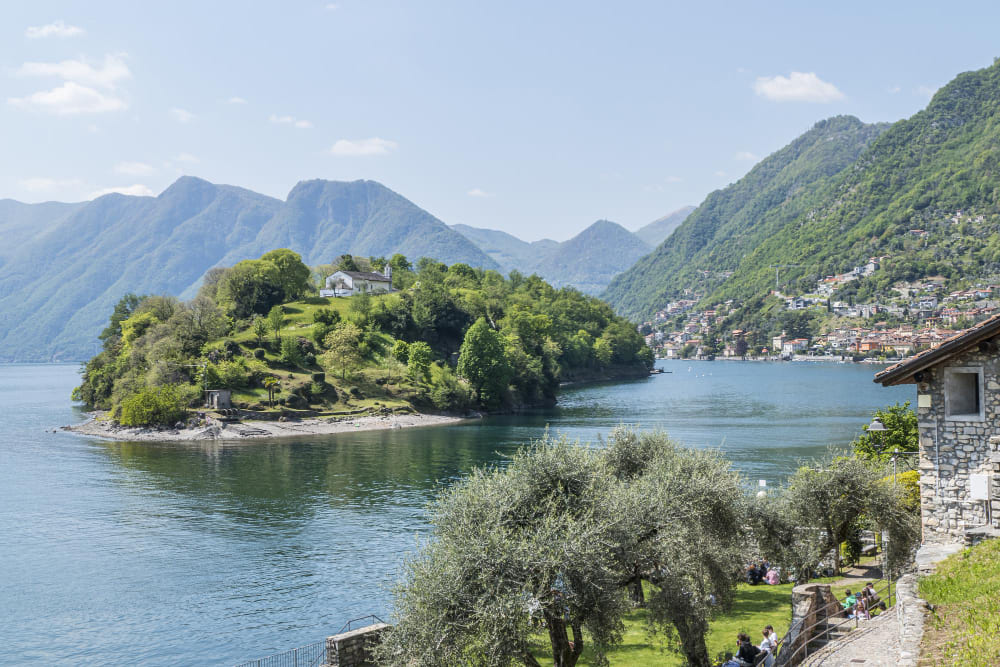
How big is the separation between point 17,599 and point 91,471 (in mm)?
36333

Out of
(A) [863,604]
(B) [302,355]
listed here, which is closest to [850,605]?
(A) [863,604]

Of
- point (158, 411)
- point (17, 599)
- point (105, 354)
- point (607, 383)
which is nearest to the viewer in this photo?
point (17, 599)

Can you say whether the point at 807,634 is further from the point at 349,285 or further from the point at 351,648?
the point at 349,285

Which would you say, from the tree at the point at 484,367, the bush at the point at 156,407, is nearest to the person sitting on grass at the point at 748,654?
the bush at the point at 156,407

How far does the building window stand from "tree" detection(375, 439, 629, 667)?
29.7 ft

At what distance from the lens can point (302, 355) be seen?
383ft

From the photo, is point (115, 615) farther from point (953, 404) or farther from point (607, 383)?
point (607, 383)

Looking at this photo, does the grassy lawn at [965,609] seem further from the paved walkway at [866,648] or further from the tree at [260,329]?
the tree at [260,329]

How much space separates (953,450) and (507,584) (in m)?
11.7

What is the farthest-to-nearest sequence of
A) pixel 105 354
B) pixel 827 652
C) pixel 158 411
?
pixel 105 354
pixel 158 411
pixel 827 652

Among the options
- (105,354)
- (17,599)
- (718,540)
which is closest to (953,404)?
(718,540)

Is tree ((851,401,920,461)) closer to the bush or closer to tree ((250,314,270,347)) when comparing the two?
the bush

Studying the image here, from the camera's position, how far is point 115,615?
3450 cm

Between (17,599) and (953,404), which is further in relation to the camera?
(17,599)
